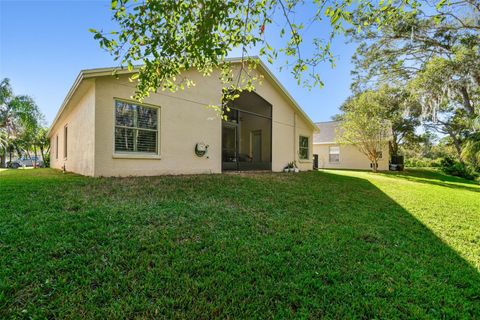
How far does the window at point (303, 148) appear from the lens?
50.2ft

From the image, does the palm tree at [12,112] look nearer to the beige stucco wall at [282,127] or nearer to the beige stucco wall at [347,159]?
the beige stucco wall at [282,127]

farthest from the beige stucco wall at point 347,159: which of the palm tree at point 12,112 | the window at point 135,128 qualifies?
the palm tree at point 12,112

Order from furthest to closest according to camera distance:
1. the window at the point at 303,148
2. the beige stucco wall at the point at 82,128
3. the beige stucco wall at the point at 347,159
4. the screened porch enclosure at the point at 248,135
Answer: the beige stucco wall at the point at 347,159, the window at the point at 303,148, the screened porch enclosure at the point at 248,135, the beige stucco wall at the point at 82,128

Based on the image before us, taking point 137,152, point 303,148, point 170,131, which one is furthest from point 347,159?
point 137,152

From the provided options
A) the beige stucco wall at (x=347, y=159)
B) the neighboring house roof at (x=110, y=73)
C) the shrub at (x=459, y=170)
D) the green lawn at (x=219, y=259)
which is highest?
the neighboring house roof at (x=110, y=73)

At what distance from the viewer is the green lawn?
2184mm

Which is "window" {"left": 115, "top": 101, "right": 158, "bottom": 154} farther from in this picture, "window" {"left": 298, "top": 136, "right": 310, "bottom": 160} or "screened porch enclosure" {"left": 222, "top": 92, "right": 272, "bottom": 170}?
"window" {"left": 298, "top": 136, "right": 310, "bottom": 160}

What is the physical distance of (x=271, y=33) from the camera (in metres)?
4.10

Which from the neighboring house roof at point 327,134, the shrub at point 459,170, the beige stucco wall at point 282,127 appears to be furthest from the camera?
the neighboring house roof at point 327,134

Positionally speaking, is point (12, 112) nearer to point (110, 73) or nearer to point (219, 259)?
point (110, 73)

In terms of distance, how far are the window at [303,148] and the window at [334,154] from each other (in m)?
10.1

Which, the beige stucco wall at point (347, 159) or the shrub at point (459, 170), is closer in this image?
the shrub at point (459, 170)

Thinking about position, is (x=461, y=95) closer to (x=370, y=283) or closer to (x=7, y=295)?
(x=370, y=283)

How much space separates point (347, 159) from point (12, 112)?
34.9 meters
